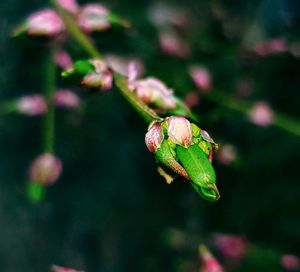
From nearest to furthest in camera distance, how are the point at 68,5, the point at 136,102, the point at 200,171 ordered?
the point at 200,171 < the point at 136,102 < the point at 68,5

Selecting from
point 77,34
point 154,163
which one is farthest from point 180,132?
point 154,163

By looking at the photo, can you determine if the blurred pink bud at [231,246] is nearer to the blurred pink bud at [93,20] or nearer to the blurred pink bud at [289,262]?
the blurred pink bud at [289,262]

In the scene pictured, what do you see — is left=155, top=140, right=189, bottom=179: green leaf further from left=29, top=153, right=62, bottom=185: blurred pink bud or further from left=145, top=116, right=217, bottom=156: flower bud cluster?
left=29, top=153, right=62, bottom=185: blurred pink bud

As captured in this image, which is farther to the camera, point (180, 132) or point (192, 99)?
point (192, 99)

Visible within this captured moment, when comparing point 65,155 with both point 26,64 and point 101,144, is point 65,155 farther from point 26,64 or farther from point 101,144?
point 26,64

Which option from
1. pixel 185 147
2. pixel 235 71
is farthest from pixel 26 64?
pixel 185 147

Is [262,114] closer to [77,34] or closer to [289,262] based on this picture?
[289,262]
